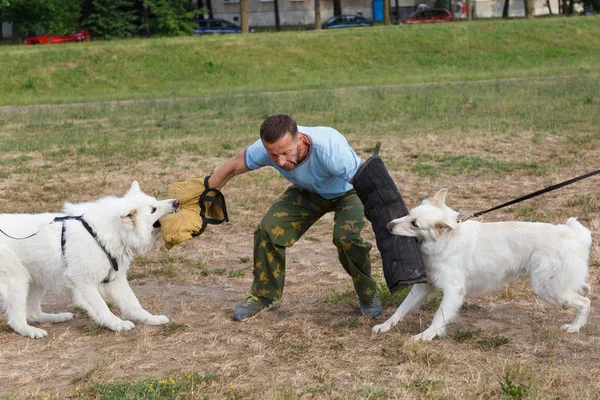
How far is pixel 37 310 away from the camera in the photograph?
5.96 meters

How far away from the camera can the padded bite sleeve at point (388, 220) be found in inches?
207

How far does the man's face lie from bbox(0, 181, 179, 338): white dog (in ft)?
3.34

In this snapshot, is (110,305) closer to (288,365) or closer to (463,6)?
(288,365)

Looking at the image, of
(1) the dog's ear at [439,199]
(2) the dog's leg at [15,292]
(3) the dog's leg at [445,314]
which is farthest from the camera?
(2) the dog's leg at [15,292]

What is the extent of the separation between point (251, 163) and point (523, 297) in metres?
2.39

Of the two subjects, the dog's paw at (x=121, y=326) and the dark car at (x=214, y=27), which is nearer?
the dog's paw at (x=121, y=326)

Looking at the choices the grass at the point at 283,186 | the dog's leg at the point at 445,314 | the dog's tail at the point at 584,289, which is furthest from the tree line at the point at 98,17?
the dog's tail at the point at 584,289

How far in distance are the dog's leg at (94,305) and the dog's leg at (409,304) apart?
1.90m

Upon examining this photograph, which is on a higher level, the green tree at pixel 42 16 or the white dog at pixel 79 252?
the green tree at pixel 42 16

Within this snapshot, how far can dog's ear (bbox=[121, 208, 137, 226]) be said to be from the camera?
5.57 metres

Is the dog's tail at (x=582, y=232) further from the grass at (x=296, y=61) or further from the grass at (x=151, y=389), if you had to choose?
the grass at (x=296, y=61)

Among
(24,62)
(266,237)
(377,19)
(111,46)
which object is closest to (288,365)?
(266,237)

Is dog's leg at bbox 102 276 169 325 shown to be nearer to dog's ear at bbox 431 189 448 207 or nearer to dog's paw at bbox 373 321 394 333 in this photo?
dog's paw at bbox 373 321 394 333

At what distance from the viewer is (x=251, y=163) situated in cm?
572
